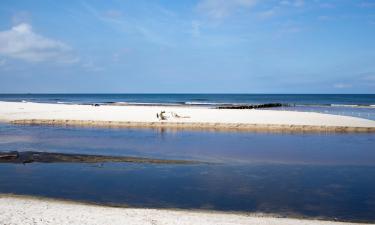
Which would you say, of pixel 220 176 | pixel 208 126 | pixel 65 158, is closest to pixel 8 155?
pixel 65 158

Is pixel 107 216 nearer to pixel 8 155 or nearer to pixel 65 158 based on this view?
pixel 65 158

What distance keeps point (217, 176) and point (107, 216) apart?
267 inches

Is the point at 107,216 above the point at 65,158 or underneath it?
underneath

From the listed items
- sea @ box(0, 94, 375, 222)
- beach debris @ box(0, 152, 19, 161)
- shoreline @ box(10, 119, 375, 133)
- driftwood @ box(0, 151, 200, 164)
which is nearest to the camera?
sea @ box(0, 94, 375, 222)

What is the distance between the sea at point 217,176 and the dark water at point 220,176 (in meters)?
0.03

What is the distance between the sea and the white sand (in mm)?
1046

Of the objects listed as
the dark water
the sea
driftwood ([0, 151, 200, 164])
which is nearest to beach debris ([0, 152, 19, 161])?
driftwood ([0, 151, 200, 164])

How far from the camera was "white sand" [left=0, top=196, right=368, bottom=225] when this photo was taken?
9930 millimetres

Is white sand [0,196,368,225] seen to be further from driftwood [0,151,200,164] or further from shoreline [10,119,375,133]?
shoreline [10,119,375,133]

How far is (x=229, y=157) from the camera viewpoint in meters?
21.5

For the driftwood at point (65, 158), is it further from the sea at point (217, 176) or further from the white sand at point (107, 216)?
the white sand at point (107, 216)

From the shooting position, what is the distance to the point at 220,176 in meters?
16.5

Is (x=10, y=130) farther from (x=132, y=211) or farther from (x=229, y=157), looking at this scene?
(x=132, y=211)

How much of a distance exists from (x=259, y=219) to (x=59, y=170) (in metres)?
9.77
